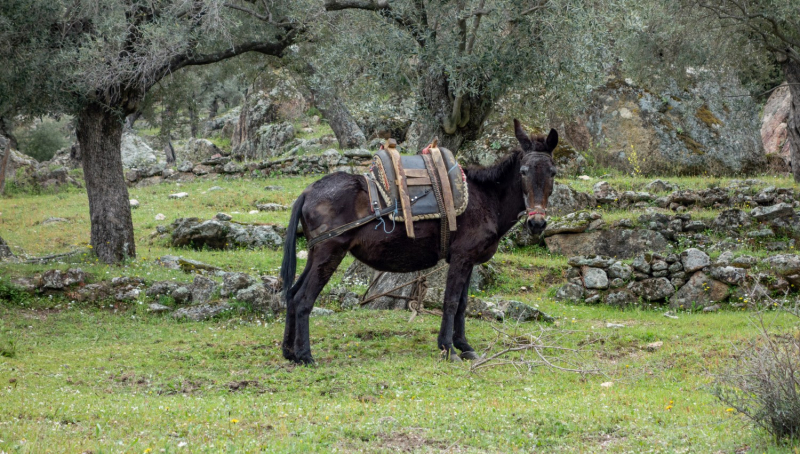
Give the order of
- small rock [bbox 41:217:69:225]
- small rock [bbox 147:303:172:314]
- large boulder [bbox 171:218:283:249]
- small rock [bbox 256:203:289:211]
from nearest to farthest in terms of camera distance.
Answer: small rock [bbox 147:303:172:314] < large boulder [bbox 171:218:283:249] < small rock [bbox 256:203:289:211] < small rock [bbox 41:217:69:225]

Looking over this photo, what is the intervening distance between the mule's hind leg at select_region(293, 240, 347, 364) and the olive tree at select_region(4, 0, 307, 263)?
229 inches

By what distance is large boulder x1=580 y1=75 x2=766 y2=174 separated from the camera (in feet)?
Result: 77.3

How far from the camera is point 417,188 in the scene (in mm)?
10453

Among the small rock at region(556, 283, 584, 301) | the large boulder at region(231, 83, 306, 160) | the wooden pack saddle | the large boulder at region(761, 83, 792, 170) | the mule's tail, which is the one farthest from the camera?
the large boulder at region(231, 83, 306, 160)

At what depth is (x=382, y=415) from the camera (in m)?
7.42

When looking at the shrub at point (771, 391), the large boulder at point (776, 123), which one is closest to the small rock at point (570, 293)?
the shrub at point (771, 391)

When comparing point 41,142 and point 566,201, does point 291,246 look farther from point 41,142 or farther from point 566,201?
point 41,142

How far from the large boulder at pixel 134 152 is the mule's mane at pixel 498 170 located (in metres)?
27.0

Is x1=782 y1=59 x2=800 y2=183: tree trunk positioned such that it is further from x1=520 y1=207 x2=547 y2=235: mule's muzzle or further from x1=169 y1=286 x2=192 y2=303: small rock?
x1=169 y1=286 x2=192 y2=303: small rock

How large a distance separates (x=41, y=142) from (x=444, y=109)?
33.3 meters

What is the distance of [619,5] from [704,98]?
14110 mm

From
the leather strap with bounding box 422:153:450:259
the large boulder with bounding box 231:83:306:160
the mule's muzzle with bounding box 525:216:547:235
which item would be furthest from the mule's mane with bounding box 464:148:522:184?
the large boulder with bounding box 231:83:306:160

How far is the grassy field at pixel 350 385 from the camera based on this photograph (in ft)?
21.4

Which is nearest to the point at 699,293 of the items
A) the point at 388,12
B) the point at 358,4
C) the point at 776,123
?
the point at 388,12
